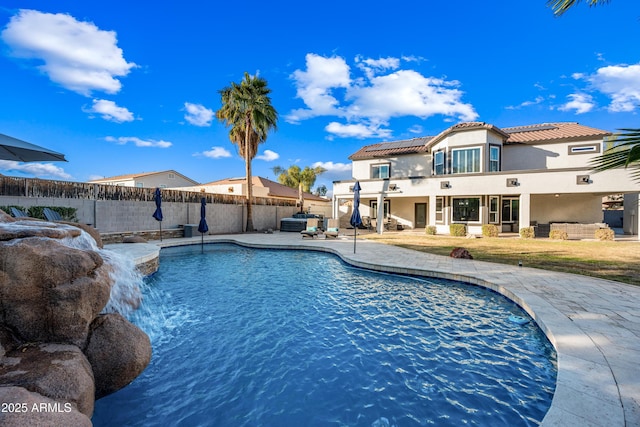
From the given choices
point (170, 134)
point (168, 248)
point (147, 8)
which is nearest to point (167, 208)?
point (168, 248)

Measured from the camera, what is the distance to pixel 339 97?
88.4 feet

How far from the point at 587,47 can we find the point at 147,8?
22.8 metres

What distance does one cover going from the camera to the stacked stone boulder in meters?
2.47

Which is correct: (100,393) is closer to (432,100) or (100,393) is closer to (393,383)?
(393,383)

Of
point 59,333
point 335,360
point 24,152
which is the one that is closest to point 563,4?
point 335,360

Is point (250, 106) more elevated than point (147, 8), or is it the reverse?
point (147, 8)

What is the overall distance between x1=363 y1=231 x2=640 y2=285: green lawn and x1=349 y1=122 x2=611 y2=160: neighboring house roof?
25.0 ft

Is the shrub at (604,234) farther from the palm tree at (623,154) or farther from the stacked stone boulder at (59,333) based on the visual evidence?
the stacked stone boulder at (59,333)

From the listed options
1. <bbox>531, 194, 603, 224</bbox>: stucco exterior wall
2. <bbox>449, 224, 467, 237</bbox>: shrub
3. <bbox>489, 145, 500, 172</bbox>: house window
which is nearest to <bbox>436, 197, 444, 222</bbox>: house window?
<bbox>449, 224, 467, 237</bbox>: shrub

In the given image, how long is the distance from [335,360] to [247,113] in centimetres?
1887

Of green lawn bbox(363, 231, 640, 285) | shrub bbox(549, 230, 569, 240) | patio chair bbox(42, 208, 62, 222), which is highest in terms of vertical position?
patio chair bbox(42, 208, 62, 222)

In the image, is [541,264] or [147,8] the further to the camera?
[147,8]

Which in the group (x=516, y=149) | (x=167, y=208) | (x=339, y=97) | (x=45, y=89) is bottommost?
(x=167, y=208)

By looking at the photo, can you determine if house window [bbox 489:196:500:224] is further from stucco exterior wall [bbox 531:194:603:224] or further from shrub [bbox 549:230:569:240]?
shrub [bbox 549:230:569:240]
